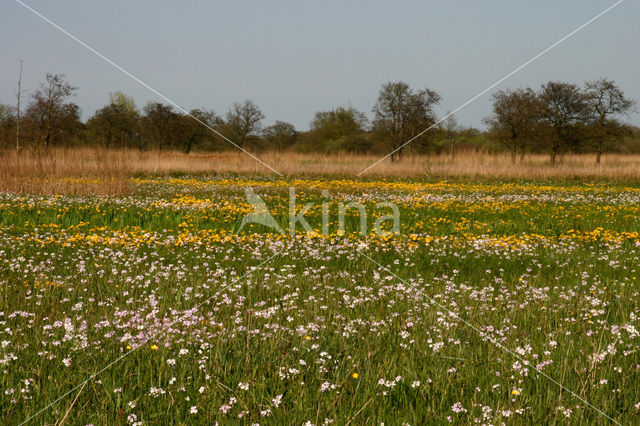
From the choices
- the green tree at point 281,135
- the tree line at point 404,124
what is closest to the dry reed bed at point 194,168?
the tree line at point 404,124

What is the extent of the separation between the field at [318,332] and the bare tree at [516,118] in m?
35.8

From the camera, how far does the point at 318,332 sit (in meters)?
4.27

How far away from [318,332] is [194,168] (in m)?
31.2

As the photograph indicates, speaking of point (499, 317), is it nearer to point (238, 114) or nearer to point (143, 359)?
point (143, 359)

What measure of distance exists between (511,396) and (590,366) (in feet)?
2.42

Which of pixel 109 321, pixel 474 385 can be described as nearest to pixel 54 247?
pixel 109 321

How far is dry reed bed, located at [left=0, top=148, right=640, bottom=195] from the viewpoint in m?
17.8

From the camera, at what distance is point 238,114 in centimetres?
6266

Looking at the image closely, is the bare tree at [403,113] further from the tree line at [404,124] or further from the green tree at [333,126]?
the green tree at [333,126]

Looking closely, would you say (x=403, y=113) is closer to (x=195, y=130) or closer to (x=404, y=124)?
(x=404, y=124)

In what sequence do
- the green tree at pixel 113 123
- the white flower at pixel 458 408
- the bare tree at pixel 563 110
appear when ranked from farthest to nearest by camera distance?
the green tree at pixel 113 123
the bare tree at pixel 563 110
the white flower at pixel 458 408

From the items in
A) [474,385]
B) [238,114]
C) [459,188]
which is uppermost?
[238,114]

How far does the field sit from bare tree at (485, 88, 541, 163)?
3580cm

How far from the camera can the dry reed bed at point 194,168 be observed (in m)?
17.8
